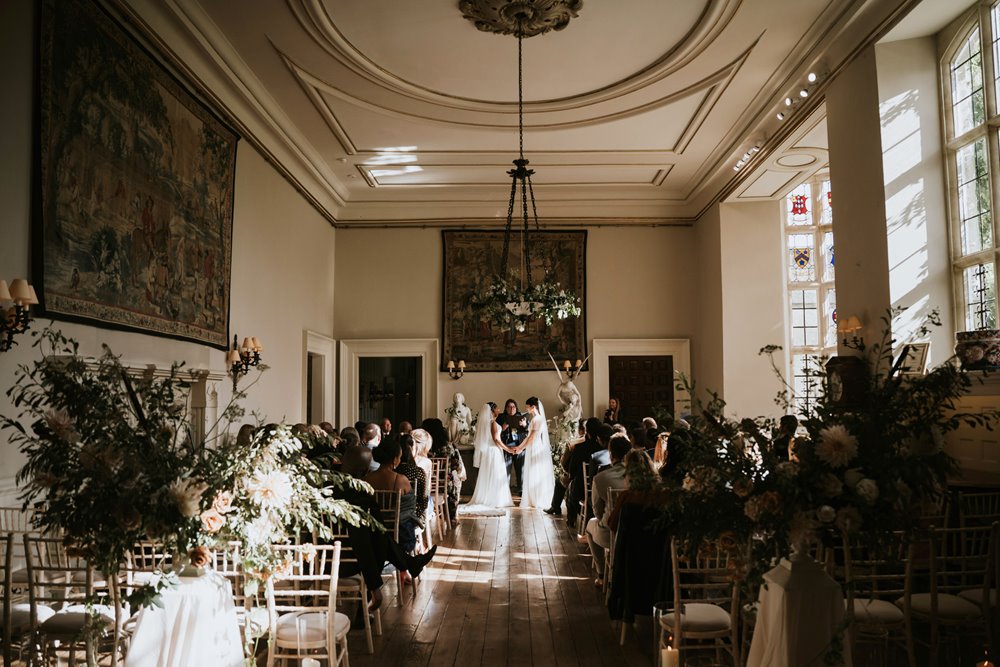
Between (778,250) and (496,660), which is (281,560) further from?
(778,250)

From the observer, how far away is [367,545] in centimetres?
570

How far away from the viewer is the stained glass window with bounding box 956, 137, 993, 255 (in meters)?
6.71

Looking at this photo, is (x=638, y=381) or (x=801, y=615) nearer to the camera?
(x=801, y=615)

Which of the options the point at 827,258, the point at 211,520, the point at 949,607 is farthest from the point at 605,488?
the point at 827,258

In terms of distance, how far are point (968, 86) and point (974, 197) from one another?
102cm

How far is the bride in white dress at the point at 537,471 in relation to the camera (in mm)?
12219

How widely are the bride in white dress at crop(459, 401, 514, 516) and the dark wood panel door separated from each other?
3.41m

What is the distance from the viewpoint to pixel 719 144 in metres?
11.8

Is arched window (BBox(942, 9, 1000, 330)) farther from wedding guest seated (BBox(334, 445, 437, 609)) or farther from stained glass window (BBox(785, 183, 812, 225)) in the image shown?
stained glass window (BBox(785, 183, 812, 225))

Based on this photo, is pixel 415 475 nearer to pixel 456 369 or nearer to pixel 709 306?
pixel 456 369

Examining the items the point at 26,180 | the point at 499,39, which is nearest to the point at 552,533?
the point at 499,39

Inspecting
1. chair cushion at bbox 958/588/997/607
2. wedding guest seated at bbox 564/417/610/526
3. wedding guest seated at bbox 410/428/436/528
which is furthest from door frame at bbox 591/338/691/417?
chair cushion at bbox 958/588/997/607

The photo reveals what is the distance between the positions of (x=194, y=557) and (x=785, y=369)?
11.8m

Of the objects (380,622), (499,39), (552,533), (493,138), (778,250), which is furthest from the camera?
(778,250)
